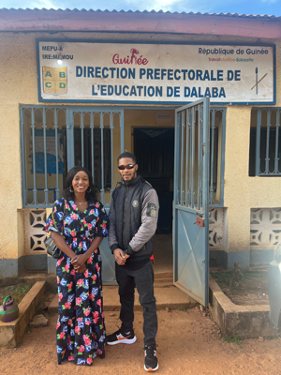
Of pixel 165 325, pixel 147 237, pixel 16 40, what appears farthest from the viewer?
pixel 16 40

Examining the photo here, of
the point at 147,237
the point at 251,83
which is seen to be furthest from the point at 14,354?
the point at 251,83

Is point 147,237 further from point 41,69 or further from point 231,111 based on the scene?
point 41,69

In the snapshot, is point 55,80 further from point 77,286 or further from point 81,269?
point 77,286

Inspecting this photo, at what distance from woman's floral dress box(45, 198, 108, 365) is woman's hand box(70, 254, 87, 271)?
64 mm

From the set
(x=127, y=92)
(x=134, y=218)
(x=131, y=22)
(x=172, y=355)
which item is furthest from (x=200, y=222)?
(x=131, y=22)

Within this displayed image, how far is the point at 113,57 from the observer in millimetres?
3744

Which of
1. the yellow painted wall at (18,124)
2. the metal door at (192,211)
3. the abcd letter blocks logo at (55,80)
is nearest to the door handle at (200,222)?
the metal door at (192,211)

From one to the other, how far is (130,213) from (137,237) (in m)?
0.23

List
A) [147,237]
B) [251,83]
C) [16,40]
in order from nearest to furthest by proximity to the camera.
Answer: [147,237] → [16,40] → [251,83]

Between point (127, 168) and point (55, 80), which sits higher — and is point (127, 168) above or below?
below

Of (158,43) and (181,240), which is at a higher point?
(158,43)

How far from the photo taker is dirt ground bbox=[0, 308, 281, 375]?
244 centimetres

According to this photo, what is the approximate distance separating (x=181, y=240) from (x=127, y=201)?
150 cm

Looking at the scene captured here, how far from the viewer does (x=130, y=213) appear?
2500mm
